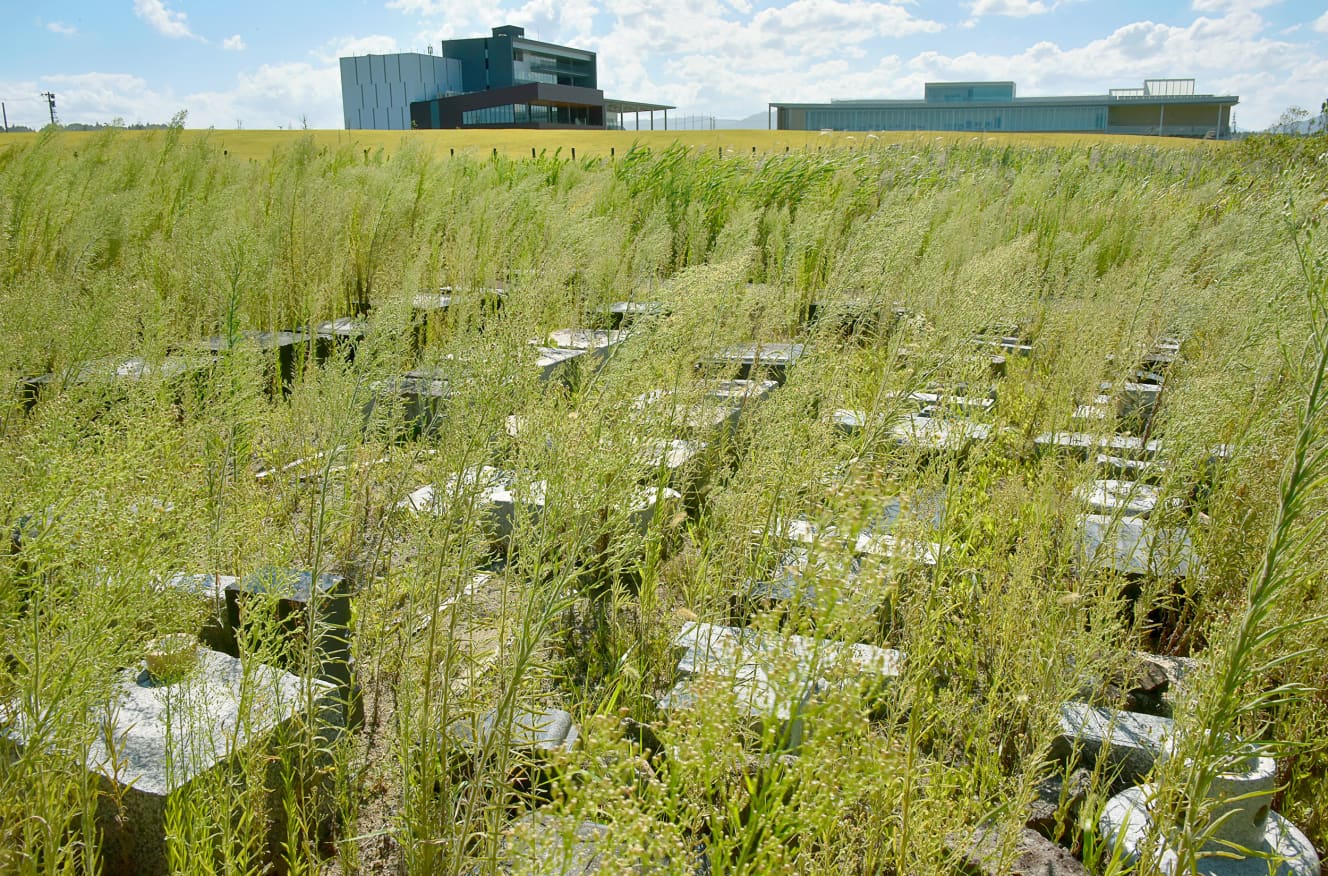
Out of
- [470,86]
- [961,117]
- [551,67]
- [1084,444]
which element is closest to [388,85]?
[470,86]

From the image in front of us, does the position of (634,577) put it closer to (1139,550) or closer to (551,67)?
(1139,550)

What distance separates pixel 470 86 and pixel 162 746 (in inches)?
3076

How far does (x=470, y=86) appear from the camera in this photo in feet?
237

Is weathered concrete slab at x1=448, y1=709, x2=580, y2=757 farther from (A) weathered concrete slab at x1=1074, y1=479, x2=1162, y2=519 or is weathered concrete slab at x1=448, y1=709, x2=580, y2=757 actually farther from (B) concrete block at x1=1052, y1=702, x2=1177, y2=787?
(A) weathered concrete slab at x1=1074, y1=479, x2=1162, y2=519

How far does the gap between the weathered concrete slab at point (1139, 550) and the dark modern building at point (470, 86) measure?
2316 inches

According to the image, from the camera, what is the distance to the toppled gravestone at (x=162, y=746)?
1.55 meters

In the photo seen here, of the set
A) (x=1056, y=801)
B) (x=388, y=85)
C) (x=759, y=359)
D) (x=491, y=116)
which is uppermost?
(x=388, y=85)

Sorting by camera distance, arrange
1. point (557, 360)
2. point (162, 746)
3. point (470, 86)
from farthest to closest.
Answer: point (470, 86) < point (557, 360) < point (162, 746)

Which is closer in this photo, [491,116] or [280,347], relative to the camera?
[280,347]

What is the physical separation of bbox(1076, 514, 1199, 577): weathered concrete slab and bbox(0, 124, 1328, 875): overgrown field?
38 mm

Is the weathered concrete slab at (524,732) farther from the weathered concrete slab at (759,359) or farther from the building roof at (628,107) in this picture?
the building roof at (628,107)

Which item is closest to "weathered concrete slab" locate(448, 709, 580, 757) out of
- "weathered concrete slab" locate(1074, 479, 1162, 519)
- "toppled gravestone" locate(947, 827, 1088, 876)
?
"toppled gravestone" locate(947, 827, 1088, 876)

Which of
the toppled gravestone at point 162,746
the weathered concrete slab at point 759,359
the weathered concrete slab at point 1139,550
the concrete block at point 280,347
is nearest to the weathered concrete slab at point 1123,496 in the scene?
the weathered concrete slab at point 1139,550

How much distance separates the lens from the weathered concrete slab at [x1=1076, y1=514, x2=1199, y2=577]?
95.1 inches
